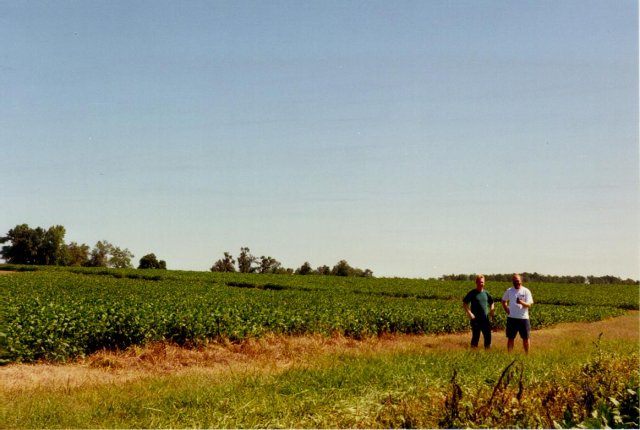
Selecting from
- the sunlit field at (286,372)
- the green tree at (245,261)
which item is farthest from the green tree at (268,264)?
the sunlit field at (286,372)

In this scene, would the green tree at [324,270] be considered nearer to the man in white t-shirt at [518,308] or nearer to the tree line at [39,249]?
the tree line at [39,249]

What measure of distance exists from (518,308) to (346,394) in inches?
287

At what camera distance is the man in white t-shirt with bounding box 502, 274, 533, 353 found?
13789 millimetres

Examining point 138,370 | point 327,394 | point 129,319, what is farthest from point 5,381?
point 327,394

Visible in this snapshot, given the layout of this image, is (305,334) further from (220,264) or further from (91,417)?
(220,264)

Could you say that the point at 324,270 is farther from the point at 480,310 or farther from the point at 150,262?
the point at 480,310

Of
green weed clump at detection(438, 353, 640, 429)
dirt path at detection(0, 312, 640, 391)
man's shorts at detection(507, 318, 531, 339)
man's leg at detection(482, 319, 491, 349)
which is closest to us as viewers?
green weed clump at detection(438, 353, 640, 429)

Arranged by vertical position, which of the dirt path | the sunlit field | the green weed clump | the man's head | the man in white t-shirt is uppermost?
the man's head

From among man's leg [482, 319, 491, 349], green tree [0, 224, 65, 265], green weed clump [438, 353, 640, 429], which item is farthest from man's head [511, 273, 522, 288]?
green tree [0, 224, 65, 265]

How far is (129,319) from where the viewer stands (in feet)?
49.9

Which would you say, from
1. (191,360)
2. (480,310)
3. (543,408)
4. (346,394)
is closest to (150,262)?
(191,360)

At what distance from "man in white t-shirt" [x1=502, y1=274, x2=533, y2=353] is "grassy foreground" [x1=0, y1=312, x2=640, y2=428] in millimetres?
753

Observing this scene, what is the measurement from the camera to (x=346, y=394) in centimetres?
841

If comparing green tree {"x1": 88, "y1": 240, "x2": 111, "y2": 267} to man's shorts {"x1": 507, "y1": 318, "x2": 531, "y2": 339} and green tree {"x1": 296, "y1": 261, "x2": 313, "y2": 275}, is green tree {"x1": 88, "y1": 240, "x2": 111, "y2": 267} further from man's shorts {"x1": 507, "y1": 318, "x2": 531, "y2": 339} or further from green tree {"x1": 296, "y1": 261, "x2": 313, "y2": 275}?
man's shorts {"x1": 507, "y1": 318, "x2": 531, "y2": 339}
